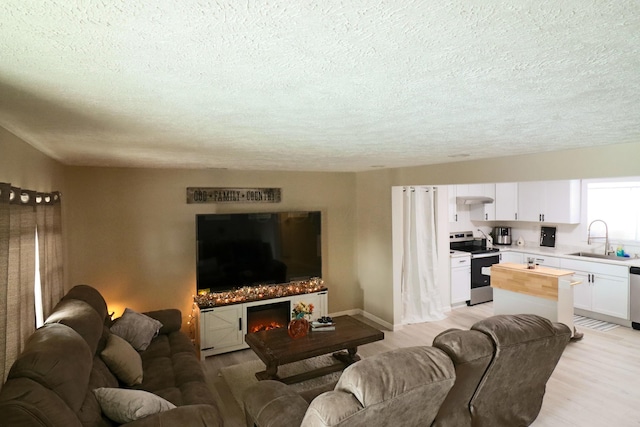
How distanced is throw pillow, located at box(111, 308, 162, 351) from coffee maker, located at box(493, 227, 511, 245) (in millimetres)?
6372

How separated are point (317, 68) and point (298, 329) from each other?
10.6 feet

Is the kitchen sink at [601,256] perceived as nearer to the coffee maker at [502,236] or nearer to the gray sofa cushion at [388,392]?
the coffee maker at [502,236]

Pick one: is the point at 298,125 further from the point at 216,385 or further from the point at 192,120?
the point at 216,385

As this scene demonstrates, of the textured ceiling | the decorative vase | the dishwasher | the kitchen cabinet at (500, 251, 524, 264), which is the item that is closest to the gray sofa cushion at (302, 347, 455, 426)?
the textured ceiling

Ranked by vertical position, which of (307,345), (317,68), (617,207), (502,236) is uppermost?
(317,68)

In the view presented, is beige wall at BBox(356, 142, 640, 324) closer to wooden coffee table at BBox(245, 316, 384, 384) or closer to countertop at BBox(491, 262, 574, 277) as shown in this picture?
wooden coffee table at BBox(245, 316, 384, 384)

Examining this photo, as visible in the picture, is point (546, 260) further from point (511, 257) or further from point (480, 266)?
point (480, 266)

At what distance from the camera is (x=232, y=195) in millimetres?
5051

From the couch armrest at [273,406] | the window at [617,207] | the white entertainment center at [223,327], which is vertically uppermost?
the window at [617,207]

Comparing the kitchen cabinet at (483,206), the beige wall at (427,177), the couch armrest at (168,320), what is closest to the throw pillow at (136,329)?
the couch armrest at (168,320)

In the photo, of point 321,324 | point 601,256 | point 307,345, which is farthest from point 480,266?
point 307,345

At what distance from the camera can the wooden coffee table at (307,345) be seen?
350 centimetres

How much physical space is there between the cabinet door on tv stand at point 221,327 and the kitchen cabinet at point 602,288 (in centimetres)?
522

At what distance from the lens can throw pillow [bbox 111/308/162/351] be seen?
3.52 m
